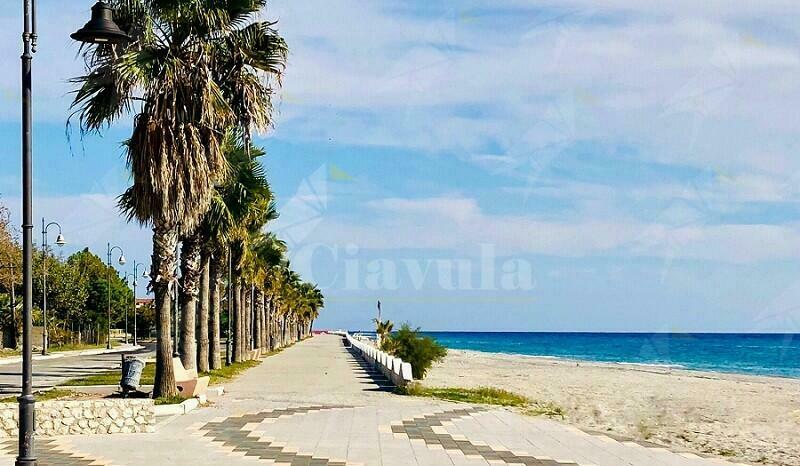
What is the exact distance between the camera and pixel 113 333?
11638cm

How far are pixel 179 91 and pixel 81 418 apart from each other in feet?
21.5

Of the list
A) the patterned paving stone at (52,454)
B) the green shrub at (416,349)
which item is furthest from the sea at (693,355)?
the patterned paving stone at (52,454)

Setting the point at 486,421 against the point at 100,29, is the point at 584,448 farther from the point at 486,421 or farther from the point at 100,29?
the point at 100,29

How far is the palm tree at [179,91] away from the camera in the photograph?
59.4 feet

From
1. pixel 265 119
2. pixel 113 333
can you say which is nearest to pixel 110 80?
pixel 265 119

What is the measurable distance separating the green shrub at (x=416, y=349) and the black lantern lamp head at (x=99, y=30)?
2432 centimetres

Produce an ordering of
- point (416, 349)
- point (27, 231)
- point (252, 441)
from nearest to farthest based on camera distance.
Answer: point (27, 231), point (252, 441), point (416, 349)

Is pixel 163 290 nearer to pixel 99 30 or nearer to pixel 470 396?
pixel 470 396

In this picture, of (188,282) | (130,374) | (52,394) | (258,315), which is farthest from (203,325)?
(258,315)

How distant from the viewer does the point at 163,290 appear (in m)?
20.5

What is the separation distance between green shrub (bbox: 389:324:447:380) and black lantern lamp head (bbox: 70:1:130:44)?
24.3m

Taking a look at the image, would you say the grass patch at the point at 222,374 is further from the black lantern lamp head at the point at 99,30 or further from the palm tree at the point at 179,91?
the black lantern lamp head at the point at 99,30

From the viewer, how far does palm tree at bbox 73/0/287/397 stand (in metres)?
18.1

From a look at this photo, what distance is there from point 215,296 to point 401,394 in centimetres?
1485
